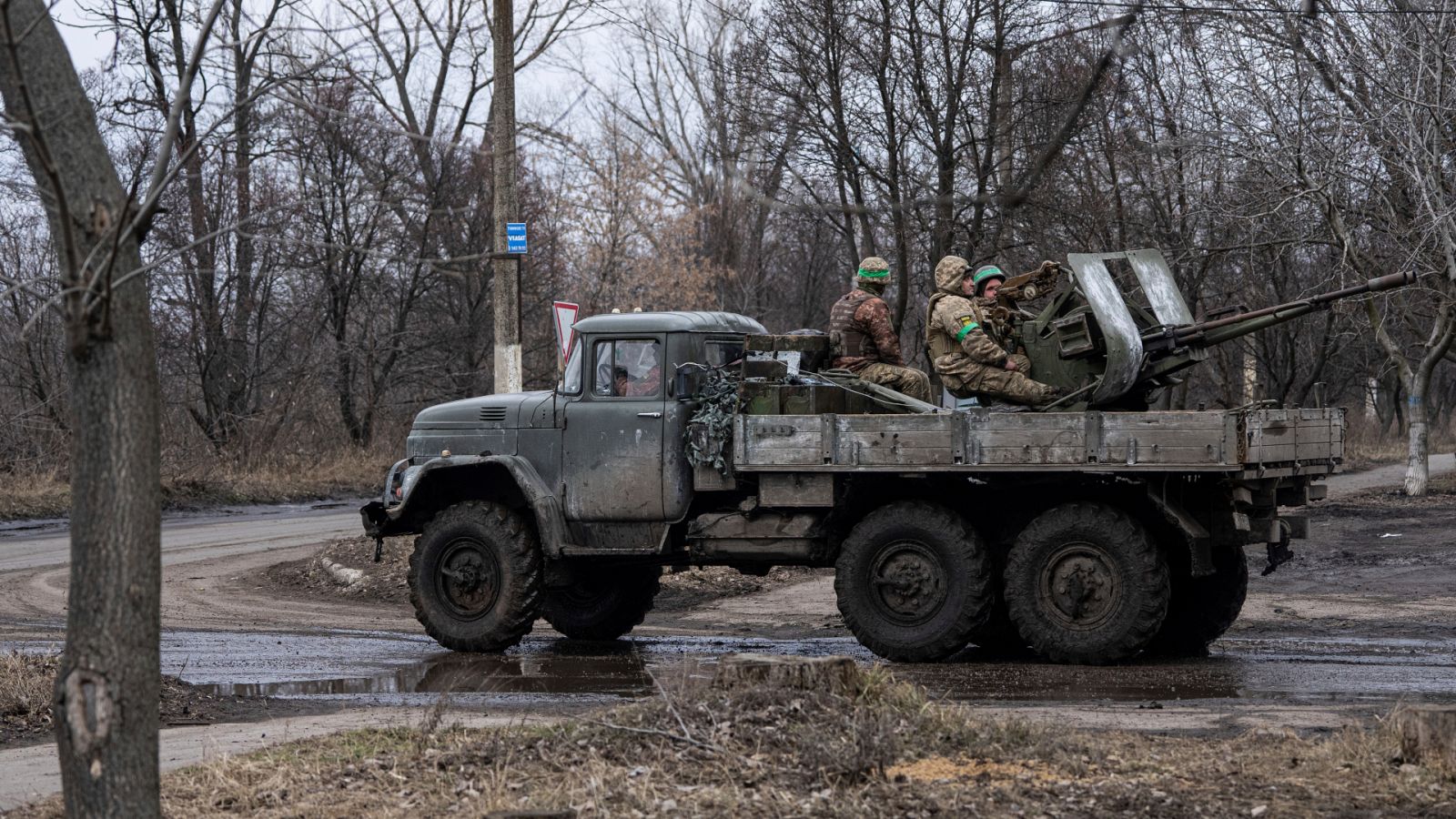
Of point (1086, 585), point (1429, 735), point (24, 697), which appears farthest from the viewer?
point (1086, 585)

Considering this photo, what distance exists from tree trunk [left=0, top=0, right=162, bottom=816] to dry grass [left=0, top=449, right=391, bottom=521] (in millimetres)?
18900

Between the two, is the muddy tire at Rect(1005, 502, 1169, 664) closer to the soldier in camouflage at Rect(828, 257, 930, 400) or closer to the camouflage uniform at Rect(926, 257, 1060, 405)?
the camouflage uniform at Rect(926, 257, 1060, 405)

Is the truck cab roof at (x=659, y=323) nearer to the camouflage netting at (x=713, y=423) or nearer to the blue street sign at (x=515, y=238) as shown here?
the camouflage netting at (x=713, y=423)

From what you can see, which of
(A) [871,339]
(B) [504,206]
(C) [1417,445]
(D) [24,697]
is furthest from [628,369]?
(C) [1417,445]

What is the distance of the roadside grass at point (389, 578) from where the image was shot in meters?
15.3

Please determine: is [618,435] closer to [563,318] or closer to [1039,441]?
[1039,441]

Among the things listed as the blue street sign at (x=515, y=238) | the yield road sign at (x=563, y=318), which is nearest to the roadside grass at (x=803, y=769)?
the yield road sign at (x=563, y=318)

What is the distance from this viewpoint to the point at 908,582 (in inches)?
423

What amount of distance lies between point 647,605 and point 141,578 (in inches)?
318

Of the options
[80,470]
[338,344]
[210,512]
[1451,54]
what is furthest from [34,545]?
[1451,54]

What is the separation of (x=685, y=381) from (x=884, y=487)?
1.65m

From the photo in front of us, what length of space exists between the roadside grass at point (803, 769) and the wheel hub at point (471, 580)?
430cm

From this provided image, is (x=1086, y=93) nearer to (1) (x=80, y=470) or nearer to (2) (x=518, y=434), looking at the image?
(1) (x=80, y=470)

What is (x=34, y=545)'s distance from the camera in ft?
63.2
